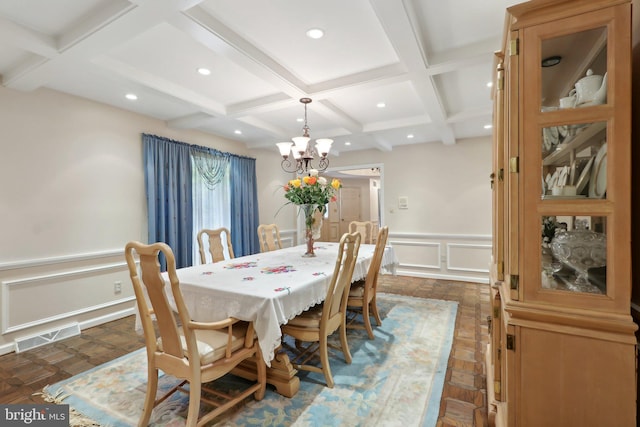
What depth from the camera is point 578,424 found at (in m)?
1.08

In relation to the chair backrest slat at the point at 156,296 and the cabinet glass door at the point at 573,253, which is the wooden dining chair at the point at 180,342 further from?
the cabinet glass door at the point at 573,253

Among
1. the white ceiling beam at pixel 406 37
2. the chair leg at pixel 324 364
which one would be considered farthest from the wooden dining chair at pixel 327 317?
the white ceiling beam at pixel 406 37

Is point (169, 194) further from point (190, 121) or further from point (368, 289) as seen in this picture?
point (368, 289)

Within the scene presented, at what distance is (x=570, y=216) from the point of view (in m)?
1.13

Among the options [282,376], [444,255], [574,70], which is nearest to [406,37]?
[574,70]

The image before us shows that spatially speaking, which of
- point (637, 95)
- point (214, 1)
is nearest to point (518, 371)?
point (637, 95)

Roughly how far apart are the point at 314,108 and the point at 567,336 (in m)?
2.93

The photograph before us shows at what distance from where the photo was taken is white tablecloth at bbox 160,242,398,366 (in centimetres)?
166

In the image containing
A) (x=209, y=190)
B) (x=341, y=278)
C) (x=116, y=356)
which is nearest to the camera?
(x=341, y=278)

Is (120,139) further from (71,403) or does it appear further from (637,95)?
(637,95)

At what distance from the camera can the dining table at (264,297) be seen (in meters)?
1.67

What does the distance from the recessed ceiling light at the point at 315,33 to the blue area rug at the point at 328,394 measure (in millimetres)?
2419

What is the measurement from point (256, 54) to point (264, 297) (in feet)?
5.79

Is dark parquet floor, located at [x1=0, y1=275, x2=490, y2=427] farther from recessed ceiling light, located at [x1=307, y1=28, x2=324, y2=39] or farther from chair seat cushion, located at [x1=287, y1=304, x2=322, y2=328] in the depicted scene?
recessed ceiling light, located at [x1=307, y1=28, x2=324, y2=39]
